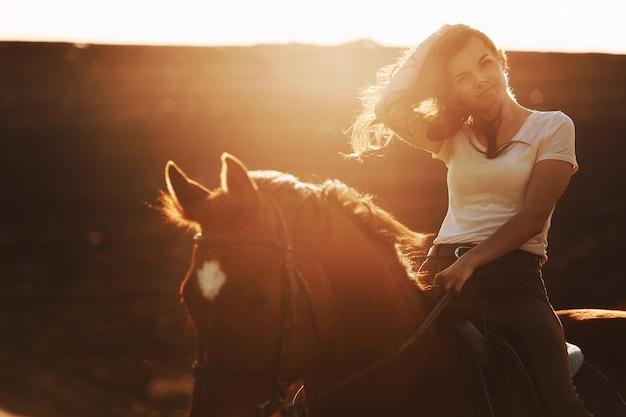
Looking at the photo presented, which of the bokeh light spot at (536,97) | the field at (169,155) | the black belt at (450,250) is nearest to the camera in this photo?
the black belt at (450,250)

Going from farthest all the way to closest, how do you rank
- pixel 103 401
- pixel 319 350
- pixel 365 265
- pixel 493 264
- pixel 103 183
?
pixel 103 183 → pixel 103 401 → pixel 493 264 → pixel 365 265 → pixel 319 350

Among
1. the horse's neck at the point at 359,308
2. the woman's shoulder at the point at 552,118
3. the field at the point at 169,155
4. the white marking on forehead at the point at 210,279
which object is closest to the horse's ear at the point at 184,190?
the white marking on forehead at the point at 210,279

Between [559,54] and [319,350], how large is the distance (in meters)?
14.8

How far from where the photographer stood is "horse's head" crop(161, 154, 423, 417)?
2.05 meters

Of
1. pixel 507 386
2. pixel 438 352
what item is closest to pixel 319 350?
pixel 438 352

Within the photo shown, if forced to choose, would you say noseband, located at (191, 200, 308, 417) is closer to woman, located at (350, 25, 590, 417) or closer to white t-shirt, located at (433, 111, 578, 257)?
woman, located at (350, 25, 590, 417)

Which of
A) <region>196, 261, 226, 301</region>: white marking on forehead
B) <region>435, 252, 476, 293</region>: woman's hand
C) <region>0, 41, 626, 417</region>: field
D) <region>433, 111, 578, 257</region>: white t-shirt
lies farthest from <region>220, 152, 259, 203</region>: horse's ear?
<region>0, 41, 626, 417</region>: field

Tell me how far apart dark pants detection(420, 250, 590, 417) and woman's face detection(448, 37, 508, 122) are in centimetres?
59

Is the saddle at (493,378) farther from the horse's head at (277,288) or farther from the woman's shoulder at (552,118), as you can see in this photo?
the woman's shoulder at (552,118)

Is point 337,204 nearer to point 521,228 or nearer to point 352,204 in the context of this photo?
point 352,204

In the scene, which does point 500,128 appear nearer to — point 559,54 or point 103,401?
point 103,401

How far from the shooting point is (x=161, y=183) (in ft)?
50.0

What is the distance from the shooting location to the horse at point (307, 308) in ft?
6.74

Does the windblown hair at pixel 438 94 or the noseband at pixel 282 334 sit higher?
the windblown hair at pixel 438 94
